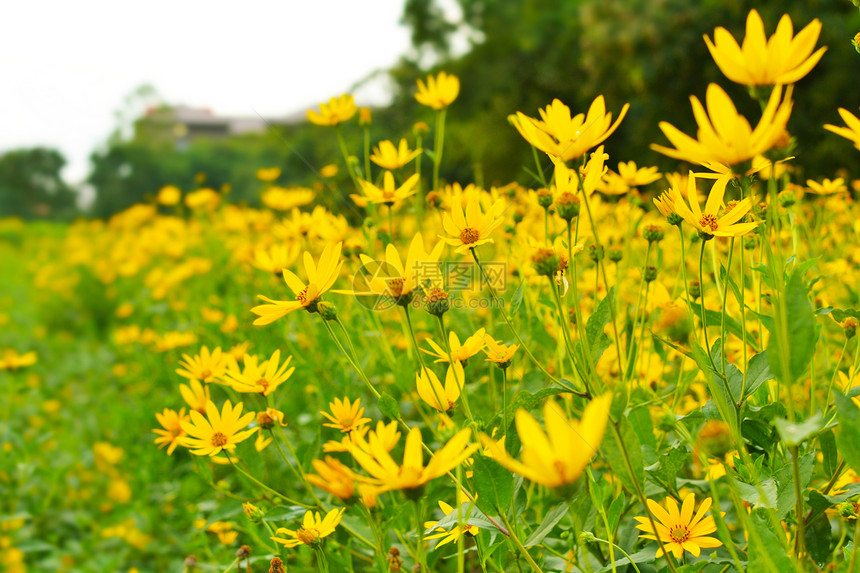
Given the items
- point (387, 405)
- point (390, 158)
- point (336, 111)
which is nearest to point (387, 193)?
point (390, 158)

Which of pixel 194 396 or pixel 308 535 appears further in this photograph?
pixel 194 396

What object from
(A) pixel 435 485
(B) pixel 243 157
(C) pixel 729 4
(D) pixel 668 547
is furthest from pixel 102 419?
(B) pixel 243 157

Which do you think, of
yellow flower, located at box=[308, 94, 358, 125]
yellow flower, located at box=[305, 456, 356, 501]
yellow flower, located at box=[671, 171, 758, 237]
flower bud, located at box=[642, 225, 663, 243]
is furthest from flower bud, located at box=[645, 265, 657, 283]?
yellow flower, located at box=[308, 94, 358, 125]

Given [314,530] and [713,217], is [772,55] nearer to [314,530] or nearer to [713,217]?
[713,217]

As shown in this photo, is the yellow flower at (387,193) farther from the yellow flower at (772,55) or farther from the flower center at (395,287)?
the yellow flower at (772,55)

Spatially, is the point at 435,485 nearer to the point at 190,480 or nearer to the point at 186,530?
the point at 190,480

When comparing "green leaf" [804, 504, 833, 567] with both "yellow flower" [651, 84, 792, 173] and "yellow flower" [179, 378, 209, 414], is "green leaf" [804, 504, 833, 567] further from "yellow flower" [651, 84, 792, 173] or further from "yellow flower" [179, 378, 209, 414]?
"yellow flower" [179, 378, 209, 414]

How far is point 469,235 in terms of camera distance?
654 millimetres

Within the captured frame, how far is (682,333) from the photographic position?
61cm

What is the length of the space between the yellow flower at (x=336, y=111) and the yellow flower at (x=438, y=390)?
0.67 m

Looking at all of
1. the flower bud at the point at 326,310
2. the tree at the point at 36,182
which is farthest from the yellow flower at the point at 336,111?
the tree at the point at 36,182

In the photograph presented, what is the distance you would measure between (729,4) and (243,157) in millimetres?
10156

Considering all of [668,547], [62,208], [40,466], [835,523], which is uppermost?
[668,547]

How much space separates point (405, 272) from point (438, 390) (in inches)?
4.7
